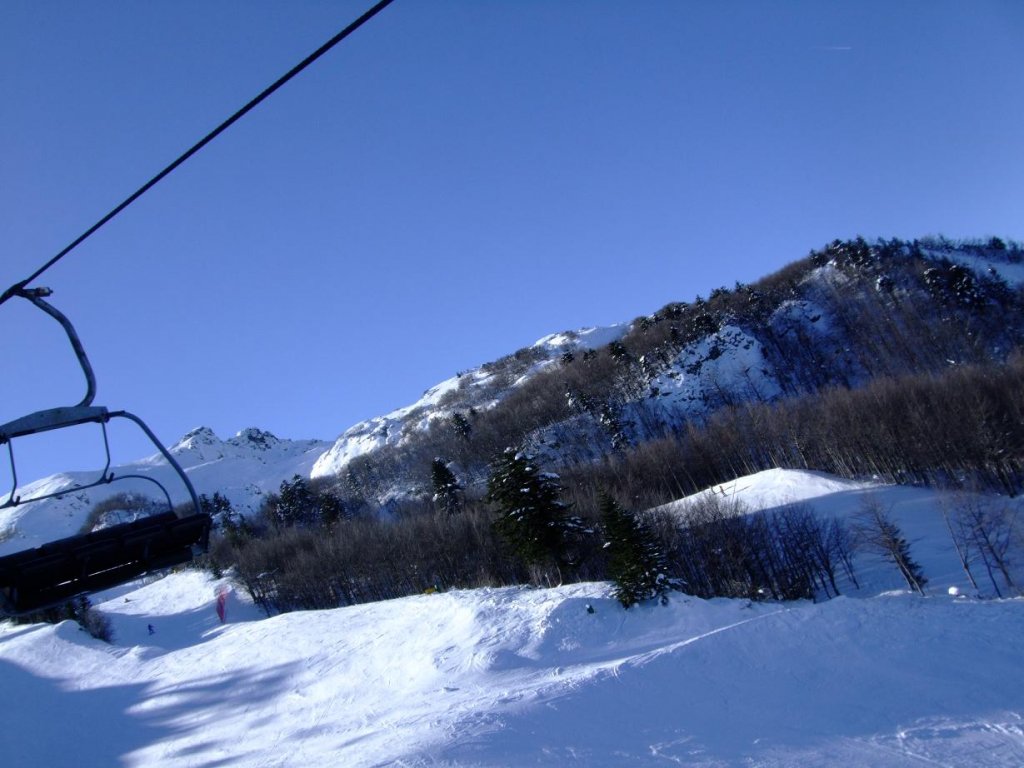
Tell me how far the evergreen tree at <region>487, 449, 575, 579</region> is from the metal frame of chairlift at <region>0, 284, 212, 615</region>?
87.3 feet

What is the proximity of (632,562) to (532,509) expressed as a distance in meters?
7.18

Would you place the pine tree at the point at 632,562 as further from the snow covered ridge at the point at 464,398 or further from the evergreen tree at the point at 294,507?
the snow covered ridge at the point at 464,398

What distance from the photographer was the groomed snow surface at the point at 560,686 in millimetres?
12766

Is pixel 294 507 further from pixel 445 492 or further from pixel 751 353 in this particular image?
pixel 751 353

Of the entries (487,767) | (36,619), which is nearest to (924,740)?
(487,767)

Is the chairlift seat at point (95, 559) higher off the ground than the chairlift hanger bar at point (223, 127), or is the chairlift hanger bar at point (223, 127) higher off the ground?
the chairlift hanger bar at point (223, 127)

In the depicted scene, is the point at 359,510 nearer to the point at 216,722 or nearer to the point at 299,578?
the point at 299,578

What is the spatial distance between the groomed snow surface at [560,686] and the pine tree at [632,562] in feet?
3.15

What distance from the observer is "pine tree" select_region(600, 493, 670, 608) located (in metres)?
25.9

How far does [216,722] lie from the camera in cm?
2617

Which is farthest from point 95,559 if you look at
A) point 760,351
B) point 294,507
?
point 760,351

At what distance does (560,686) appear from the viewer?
56.4 feet

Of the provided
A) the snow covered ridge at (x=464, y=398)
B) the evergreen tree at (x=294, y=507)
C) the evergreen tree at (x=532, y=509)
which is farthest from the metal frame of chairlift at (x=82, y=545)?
the snow covered ridge at (x=464, y=398)

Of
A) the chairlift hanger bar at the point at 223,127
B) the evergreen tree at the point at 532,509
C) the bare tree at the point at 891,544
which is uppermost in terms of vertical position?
the chairlift hanger bar at the point at 223,127
